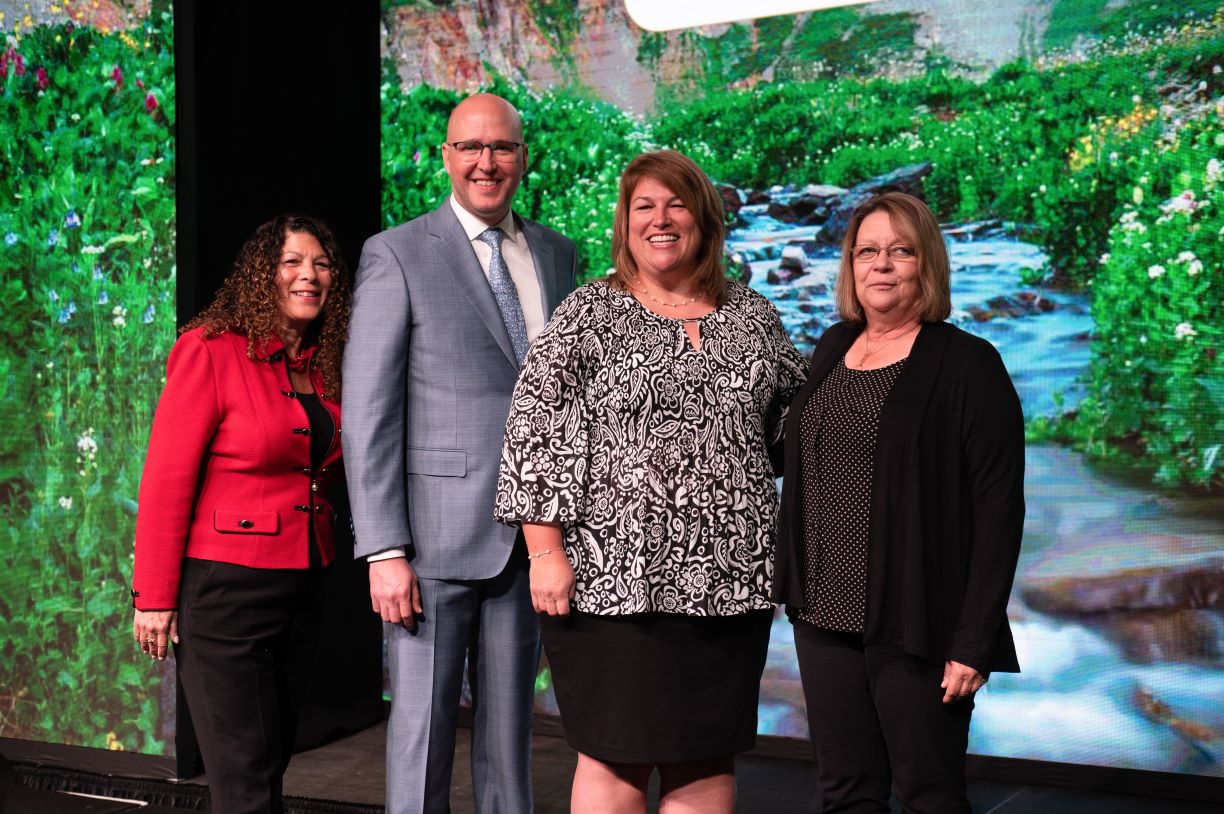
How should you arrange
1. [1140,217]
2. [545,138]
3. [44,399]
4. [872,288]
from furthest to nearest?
[545,138], [44,399], [1140,217], [872,288]

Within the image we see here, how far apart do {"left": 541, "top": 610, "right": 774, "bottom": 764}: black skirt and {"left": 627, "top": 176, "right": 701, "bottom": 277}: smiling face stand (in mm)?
633

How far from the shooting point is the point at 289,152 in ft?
13.2

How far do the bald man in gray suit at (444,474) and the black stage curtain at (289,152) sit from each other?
144cm

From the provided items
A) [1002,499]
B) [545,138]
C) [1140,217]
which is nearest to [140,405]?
[545,138]

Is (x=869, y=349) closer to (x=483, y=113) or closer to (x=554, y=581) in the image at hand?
(x=554, y=581)

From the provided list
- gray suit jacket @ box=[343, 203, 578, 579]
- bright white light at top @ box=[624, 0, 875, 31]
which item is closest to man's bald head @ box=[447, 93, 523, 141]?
gray suit jacket @ box=[343, 203, 578, 579]

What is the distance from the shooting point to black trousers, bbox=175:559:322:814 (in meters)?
2.28

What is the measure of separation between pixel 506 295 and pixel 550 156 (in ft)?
6.53

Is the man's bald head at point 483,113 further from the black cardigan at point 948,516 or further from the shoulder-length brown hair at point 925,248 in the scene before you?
the black cardigan at point 948,516

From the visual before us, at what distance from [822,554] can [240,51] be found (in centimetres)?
265

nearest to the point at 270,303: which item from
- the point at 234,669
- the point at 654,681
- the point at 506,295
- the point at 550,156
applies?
the point at 506,295

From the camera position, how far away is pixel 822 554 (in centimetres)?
206

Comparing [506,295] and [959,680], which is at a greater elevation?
[506,295]

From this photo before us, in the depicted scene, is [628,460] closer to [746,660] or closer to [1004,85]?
[746,660]
